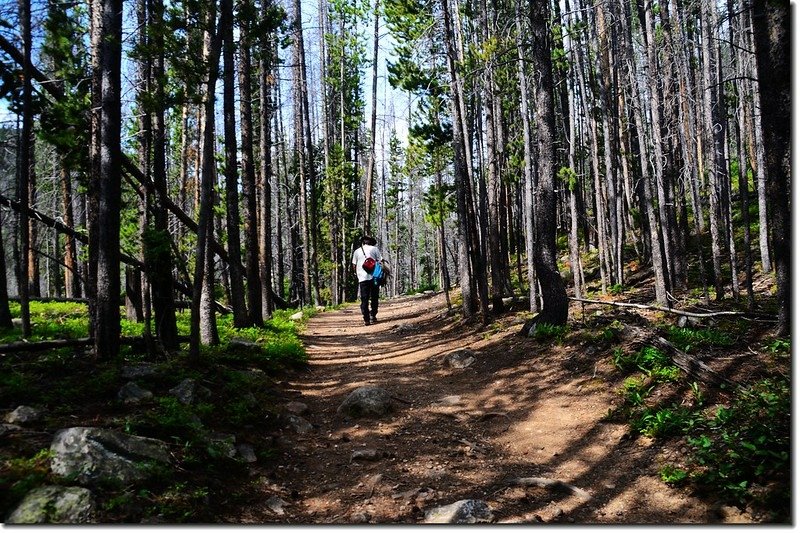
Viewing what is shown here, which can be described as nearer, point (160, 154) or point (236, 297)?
point (160, 154)

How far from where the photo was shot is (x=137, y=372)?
5.75 metres

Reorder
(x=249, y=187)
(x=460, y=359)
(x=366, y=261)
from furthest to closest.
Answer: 1. (x=366, y=261)
2. (x=249, y=187)
3. (x=460, y=359)

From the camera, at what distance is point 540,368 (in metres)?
7.19

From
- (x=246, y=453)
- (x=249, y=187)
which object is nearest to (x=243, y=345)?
(x=246, y=453)

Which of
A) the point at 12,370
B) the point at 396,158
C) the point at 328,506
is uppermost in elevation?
the point at 396,158

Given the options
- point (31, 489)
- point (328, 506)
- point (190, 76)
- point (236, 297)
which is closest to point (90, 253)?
point (190, 76)

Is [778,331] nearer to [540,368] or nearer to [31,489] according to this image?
[540,368]

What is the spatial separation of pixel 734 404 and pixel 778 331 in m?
2.66

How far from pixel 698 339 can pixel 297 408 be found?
5490 mm

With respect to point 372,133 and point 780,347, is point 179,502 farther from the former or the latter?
point 372,133

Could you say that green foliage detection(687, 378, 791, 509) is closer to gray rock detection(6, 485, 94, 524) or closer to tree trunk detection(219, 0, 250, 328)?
gray rock detection(6, 485, 94, 524)

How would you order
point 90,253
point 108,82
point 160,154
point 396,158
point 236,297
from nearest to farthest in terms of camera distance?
point 108,82 < point 90,253 < point 160,154 < point 236,297 < point 396,158

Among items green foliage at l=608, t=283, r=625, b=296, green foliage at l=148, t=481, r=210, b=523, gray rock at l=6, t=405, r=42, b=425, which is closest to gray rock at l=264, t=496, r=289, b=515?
green foliage at l=148, t=481, r=210, b=523

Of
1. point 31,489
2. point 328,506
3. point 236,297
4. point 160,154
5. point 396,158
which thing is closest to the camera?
point 31,489
